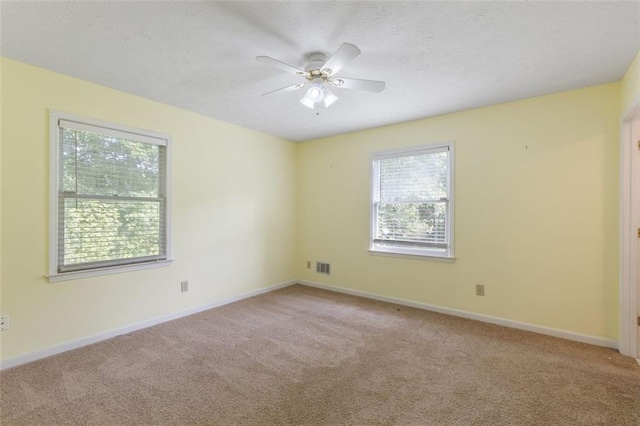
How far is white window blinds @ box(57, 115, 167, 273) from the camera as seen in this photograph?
2707mm

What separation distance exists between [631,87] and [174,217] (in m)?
4.45

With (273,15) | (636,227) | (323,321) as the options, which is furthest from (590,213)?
(273,15)

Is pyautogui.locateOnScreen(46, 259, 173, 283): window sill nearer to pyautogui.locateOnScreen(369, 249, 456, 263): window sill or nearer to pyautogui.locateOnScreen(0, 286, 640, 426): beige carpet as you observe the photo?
pyautogui.locateOnScreen(0, 286, 640, 426): beige carpet

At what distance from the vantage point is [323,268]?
15.8ft

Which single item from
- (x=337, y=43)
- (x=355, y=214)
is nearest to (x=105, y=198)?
(x=337, y=43)

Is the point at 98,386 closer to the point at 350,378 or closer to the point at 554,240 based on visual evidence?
the point at 350,378

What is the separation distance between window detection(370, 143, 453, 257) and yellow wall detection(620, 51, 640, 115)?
1473mm

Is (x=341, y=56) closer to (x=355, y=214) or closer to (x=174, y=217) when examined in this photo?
(x=174, y=217)

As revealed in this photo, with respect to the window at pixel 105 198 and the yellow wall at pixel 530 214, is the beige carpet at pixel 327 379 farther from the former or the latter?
the window at pixel 105 198

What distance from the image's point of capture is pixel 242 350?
2697mm

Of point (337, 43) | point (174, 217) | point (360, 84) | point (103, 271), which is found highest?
point (337, 43)

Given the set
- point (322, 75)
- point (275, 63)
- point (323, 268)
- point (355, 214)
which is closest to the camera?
point (275, 63)

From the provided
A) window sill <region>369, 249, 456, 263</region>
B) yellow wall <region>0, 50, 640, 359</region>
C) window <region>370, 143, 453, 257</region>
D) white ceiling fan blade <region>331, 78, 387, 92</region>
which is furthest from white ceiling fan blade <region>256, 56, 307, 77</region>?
window sill <region>369, 249, 456, 263</region>

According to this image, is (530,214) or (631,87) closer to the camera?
(631,87)
